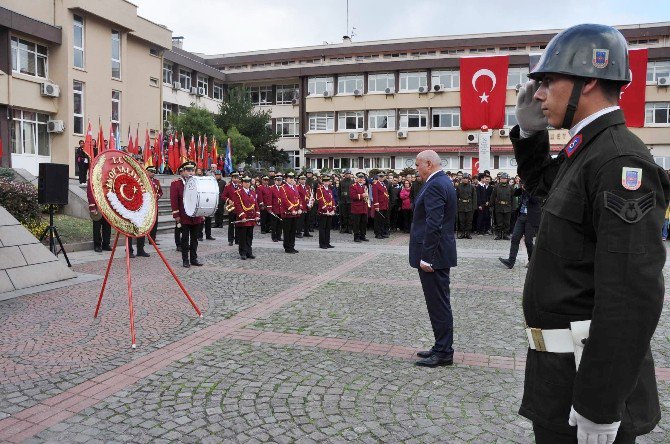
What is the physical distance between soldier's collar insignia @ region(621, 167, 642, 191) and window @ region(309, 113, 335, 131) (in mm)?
46194

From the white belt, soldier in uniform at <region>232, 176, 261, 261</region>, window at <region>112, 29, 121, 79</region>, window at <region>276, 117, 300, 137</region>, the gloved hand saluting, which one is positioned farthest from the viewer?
window at <region>276, 117, 300, 137</region>

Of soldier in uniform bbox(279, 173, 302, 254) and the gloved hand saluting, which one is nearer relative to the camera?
the gloved hand saluting

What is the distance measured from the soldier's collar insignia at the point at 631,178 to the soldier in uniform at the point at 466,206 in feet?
56.6

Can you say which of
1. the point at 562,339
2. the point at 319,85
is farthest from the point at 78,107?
the point at 562,339

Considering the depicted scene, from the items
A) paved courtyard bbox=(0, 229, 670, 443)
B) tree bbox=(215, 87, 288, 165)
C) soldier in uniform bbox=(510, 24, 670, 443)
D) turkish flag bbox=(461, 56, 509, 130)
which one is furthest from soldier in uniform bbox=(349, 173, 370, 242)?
tree bbox=(215, 87, 288, 165)

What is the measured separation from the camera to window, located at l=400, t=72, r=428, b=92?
44.0 m

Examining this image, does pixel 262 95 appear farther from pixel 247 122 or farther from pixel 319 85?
pixel 247 122

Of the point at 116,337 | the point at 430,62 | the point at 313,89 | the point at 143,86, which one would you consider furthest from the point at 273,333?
the point at 313,89

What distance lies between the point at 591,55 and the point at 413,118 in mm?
44008

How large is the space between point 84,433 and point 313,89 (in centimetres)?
4602

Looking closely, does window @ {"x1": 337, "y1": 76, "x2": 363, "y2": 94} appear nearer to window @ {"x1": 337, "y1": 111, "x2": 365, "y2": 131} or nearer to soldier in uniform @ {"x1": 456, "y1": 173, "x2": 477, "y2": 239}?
window @ {"x1": 337, "y1": 111, "x2": 365, "y2": 131}

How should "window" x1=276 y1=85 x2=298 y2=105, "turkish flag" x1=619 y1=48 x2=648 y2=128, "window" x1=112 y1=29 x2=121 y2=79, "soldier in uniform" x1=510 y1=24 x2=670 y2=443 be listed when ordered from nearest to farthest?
"soldier in uniform" x1=510 y1=24 x2=670 y2=443
"turkish flag" x1=619 y1=48 x2=648 y2=128
"window" x1=112 y1=29 x2=121 y2=79
"window" x1=276 y1=85 x2=298 y2=105

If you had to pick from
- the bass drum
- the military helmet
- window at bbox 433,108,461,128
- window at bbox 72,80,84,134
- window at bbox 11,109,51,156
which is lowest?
the bass drum

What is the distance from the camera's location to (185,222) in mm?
11555
